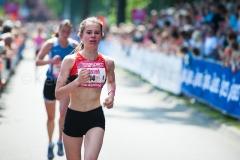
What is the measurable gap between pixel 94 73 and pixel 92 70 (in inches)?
1.4

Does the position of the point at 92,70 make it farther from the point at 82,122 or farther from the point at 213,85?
the point at 213,85

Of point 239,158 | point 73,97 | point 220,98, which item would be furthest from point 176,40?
point 73,97

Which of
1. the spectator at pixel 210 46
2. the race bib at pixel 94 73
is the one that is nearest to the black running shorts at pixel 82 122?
the race bib at pixel 94 73

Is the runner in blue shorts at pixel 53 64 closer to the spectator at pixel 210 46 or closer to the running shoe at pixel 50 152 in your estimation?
the running shoe at pixel 50 152

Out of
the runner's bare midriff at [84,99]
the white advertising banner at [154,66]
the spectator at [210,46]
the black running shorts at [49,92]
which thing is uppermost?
the runner's bare midriff at [84,99]

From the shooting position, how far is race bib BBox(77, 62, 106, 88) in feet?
21.9

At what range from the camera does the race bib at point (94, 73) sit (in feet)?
21.9

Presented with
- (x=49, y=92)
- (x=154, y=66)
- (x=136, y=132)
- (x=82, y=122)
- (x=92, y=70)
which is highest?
(x=92, y=70)

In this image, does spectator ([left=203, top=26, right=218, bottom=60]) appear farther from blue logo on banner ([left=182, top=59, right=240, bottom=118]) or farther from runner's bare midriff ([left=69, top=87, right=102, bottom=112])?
runner's bare midriff ([left=69, top=87, right=102, bottom=112])

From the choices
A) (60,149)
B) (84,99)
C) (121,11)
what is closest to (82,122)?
(84,99)

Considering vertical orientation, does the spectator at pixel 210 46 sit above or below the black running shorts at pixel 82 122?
below

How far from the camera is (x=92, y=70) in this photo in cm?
668

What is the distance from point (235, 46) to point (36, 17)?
11198 centimetres

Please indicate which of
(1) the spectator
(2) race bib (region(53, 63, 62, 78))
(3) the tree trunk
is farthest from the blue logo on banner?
(3) the tree trunk
